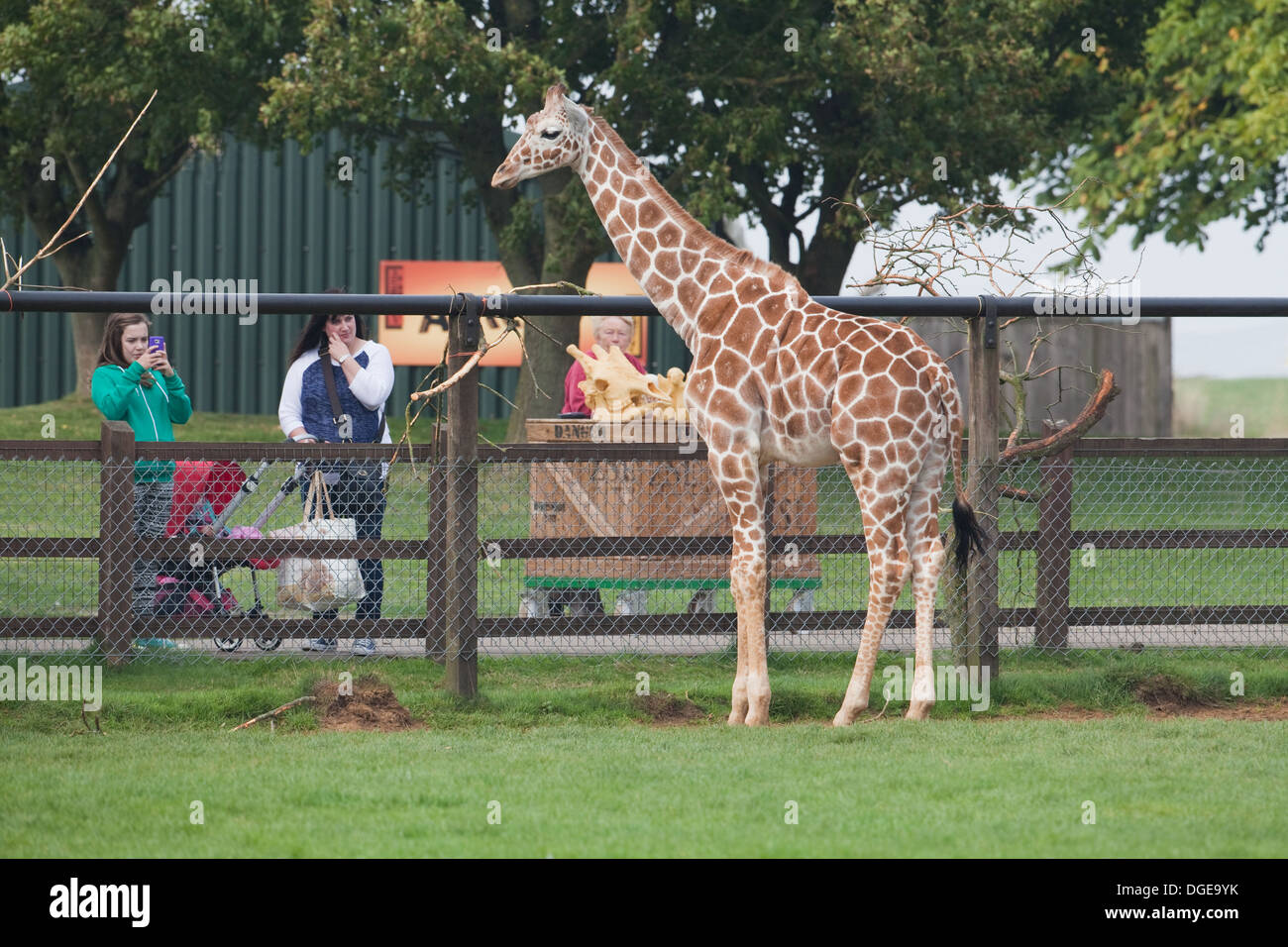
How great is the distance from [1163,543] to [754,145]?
11.5m

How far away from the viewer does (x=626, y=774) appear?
237 inches

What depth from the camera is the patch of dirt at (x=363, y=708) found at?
7145mm

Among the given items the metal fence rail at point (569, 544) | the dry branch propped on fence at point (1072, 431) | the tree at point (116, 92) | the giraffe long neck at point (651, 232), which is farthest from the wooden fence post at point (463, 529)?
the tree at point (116, 92)

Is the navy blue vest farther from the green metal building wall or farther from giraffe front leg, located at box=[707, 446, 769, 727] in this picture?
the green metal building wall

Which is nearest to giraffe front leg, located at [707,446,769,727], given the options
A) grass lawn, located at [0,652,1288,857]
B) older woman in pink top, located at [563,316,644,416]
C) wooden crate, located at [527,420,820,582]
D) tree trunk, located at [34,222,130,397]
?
grass lawn, located at [0,652,1288,857]

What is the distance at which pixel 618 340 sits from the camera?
10.2 m

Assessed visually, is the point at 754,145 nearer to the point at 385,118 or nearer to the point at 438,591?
the point at 385,118

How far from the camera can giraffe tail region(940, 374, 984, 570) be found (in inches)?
276

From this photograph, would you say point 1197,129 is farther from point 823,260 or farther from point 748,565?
point 748,565

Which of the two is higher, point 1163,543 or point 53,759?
point 1163,543

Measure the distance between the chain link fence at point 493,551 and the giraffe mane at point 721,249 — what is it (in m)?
1.18

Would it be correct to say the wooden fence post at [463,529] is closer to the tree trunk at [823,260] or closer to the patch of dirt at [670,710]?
the patch of dirt at [670,710]
